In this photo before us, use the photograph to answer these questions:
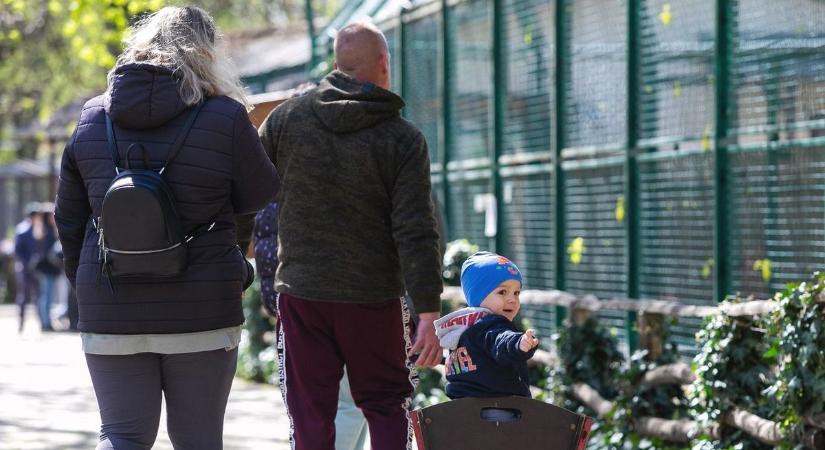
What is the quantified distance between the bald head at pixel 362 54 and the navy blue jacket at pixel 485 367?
1229 mm

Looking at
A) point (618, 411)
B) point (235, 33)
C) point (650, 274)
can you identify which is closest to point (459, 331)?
point (618, 411)

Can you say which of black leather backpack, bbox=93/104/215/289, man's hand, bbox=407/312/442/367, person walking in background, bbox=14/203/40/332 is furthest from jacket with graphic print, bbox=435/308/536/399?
person walking in background, bbox=14/203/40/332

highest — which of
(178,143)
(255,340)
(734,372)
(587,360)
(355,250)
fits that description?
(178,143)

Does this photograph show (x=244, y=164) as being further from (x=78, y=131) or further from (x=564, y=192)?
(x=564, y=192)

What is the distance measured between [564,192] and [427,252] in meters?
4.16

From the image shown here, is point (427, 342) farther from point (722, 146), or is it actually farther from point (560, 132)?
point (560, 132)

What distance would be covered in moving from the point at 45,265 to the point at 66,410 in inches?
439

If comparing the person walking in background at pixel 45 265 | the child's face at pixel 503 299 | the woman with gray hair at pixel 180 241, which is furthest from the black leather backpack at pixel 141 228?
the person walking in background at pixel 45 265

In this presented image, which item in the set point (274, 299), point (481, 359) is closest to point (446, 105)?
point (274, 299)

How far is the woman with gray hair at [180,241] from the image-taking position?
450cm

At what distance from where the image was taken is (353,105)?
5.34 m

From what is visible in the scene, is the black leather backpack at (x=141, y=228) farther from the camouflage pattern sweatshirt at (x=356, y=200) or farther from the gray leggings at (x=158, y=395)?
the camouflage pattern sweatshirt at (x=356, y=200)

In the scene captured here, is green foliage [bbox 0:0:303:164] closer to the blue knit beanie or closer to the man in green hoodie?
the man in green hoodie

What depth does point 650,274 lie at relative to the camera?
8.30 meters
